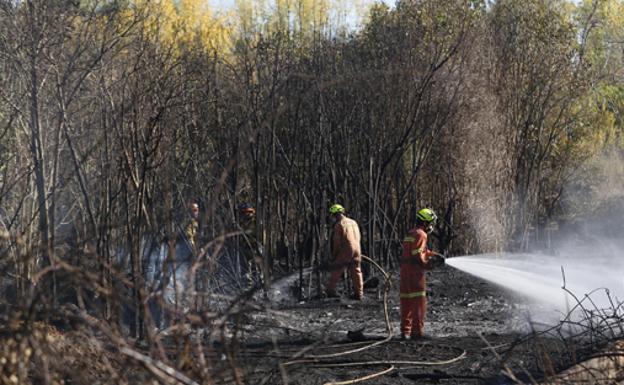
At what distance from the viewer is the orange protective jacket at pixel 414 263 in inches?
440

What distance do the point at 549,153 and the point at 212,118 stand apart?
12.5 m

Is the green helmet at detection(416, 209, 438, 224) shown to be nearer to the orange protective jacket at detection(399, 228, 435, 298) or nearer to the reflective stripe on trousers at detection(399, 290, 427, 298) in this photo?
the orange protective jacket at detection(399, 228, 435, 298)

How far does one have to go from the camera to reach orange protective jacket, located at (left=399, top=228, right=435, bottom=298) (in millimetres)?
11188

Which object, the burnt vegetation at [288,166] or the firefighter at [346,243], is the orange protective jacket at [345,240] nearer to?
the firefighter at [346,243]

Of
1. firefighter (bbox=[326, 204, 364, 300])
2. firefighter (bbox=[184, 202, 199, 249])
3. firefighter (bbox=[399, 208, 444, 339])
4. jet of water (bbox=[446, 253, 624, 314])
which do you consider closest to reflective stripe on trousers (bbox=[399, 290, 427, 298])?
firefighter (bbox=[399, 208, 444, 339])

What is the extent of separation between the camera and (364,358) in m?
10.2

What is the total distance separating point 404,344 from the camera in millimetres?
11227

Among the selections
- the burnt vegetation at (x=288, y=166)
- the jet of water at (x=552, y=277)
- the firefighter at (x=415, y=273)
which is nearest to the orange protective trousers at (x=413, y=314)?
the firefighter at (x=415, y=273)

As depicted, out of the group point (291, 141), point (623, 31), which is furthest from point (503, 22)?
point (623, 31)

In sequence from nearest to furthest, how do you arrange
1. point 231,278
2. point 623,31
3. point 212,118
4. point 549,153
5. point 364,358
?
point 364,358
point 231,278
point 212,118
point 549,153
point 623,31

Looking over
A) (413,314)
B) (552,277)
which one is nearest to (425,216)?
(413,314)

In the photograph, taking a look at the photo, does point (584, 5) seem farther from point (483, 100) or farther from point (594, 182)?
point (483, 100)

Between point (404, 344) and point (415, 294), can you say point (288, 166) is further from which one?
point (404, 344)

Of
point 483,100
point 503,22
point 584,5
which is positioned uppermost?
point 584,5
